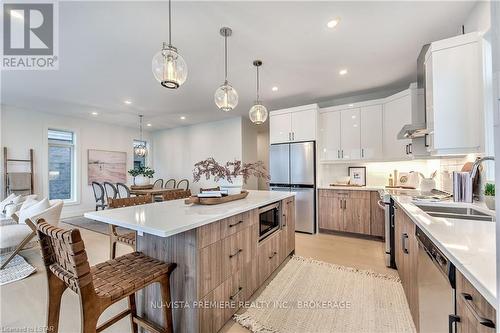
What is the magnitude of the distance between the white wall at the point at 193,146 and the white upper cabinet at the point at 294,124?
167 cm

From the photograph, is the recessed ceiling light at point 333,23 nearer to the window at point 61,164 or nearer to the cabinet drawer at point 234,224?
the cabinet drawer at point 234,224

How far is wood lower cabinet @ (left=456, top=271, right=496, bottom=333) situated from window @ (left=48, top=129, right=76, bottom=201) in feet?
25.4

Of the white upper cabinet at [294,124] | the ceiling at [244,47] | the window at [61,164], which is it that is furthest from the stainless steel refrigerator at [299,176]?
the window at [61,164]

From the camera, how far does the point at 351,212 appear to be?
3.81 meters

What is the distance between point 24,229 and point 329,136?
5.05 metres

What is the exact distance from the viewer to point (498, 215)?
0.51 meters

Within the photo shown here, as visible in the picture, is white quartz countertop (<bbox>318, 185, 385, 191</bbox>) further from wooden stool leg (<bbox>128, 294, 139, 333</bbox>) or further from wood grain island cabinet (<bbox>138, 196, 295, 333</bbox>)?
wooden stool leg (<bbox>128, 294, 139, 333</bbox>)

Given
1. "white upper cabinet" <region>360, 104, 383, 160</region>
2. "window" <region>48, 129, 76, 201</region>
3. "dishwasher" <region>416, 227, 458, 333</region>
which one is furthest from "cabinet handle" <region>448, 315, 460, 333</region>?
"window" <region>48, 129, 76, 201</region>

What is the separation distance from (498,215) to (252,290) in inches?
76.8

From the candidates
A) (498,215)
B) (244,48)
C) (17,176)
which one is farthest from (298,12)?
(17,176)

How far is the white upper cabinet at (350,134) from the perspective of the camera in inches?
159

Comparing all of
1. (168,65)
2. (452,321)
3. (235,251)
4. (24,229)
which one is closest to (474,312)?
(452,321)

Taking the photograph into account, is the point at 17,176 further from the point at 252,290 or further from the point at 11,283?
the point at 252,290

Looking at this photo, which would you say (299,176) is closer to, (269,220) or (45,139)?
(269,220)
